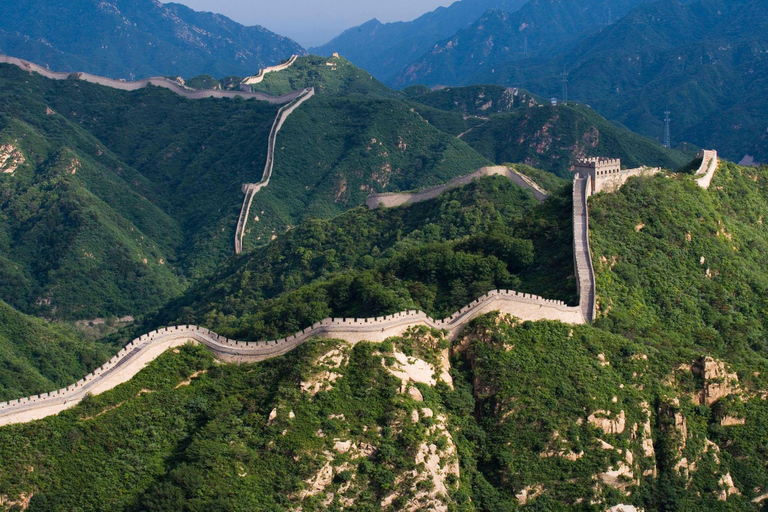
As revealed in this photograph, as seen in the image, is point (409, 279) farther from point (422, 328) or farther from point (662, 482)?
point (662, 482)

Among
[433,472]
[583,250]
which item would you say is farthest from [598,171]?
[433,472]

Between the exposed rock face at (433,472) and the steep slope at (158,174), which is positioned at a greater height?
the steep slope at (158,174)

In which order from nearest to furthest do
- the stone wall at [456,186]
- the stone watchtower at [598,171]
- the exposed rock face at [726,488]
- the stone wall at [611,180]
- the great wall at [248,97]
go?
the exposed rock face at [726,488] < the stone watchtower at [598,171] < the stone wall at [611,180] < the stone wall at [456,186] < the great wall at [248,97]

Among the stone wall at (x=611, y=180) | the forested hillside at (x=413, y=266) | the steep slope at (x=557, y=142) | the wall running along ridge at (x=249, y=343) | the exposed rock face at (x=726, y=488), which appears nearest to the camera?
the wall running along ridge at (x=249, y=343)

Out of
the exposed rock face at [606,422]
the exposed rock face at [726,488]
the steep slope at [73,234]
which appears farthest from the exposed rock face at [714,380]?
the steep slope at [73,234]

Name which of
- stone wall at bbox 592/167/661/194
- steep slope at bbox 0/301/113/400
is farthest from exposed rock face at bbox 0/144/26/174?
stone wall at bbox 592/167/661/194

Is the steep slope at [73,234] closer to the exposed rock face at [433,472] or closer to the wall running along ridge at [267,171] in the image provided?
the wall running along ridge at [267,171]

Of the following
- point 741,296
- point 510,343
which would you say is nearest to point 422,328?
point 510,343

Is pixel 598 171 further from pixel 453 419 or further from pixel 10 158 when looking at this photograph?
pixel 10 158
